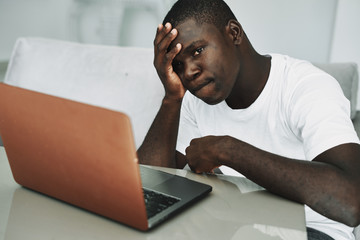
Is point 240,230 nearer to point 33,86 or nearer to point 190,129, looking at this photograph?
point 190,129

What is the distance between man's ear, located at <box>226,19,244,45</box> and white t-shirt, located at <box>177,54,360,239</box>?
0.13 meters

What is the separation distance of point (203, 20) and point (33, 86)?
0.95m

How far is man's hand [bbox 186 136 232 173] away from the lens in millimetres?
883

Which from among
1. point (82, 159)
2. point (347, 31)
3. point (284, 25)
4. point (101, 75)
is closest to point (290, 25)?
point (284, 25)

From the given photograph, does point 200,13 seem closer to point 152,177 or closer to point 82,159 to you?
point 152,177

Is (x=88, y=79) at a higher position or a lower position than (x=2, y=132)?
lower

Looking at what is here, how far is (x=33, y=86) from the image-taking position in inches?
68.6

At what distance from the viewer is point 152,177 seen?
890 millimetres

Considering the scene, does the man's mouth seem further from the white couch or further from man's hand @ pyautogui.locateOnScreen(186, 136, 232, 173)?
the white couch

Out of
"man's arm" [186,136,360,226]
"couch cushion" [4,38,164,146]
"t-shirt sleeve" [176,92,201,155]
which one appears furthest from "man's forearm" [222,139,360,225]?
"couch cushion" [4,38,164,146]

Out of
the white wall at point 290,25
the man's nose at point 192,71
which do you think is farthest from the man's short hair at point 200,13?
the white wall at point 290,25

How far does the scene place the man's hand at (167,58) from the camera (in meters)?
1.04

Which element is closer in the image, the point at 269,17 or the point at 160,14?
the point at 269,17

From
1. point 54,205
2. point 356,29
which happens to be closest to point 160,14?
point 356,29
